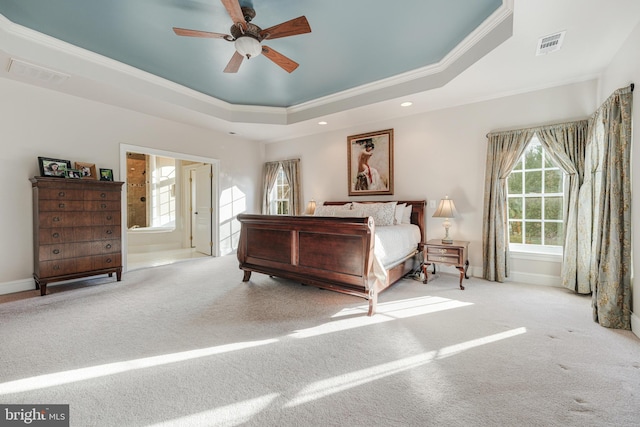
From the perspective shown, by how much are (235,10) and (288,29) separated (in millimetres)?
485

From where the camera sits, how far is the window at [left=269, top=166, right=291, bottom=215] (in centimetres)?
654

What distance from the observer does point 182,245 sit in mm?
7574

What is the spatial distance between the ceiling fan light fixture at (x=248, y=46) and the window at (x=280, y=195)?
3758mm

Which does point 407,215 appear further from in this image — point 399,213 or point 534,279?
point 534,279

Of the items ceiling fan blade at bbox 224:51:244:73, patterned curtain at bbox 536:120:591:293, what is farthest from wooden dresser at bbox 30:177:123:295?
patterned curtain at bbox 536:120:591:293

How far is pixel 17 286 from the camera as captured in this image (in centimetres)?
348

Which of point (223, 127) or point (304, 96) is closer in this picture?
point (304, 96)

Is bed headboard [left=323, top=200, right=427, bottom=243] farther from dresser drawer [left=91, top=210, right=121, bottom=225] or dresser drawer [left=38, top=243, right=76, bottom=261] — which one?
dresser drawer [left=38, top=243, right=76, bottom=261]

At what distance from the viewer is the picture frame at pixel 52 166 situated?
11.5ft

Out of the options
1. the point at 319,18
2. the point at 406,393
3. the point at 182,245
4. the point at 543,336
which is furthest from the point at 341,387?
the point at 182,245

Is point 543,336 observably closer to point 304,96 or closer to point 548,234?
point 548,234

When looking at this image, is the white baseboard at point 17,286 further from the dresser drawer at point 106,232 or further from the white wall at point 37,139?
the dresser drawer at point 106,232

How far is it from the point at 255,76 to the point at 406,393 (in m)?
4.12

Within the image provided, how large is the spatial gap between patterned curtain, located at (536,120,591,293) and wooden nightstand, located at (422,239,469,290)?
1146mm
